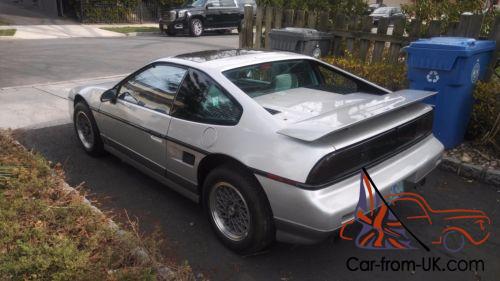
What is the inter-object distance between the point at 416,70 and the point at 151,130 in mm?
3034

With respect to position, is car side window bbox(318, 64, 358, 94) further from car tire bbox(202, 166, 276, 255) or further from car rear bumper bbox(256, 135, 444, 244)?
car tire bbox(202, 166, 276, 255)

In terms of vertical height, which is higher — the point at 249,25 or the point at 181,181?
the point at 249,25

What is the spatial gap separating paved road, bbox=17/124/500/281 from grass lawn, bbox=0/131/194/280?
0.93 ft

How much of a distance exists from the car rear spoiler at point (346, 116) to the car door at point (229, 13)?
56.6 feet

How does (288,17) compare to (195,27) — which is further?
(195,27)

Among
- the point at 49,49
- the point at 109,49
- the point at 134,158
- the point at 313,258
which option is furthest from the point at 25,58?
the point at 313,258

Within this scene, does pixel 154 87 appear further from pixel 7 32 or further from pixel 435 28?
pixel 7 32

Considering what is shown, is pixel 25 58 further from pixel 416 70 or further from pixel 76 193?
pixel 416 70

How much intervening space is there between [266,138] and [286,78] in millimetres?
1205

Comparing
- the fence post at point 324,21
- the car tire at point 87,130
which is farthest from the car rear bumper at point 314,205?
the fence post at point 324,21

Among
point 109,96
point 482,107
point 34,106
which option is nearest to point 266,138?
point 109,96

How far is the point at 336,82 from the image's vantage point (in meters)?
4.55

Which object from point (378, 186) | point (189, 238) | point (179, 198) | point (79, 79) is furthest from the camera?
point (79, 79)

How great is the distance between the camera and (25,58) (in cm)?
1133
